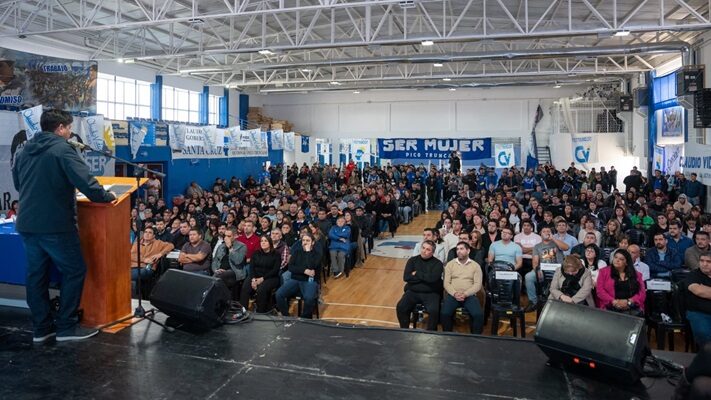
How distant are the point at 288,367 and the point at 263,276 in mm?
3134

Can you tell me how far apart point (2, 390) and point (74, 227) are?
0.92 meters

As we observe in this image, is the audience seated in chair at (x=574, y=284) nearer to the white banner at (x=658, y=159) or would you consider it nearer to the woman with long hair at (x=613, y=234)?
the woman with long hair at (x=613, y=234)

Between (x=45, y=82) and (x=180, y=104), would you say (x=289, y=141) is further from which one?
(x=45, y=82)

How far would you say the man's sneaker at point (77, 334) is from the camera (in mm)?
3072

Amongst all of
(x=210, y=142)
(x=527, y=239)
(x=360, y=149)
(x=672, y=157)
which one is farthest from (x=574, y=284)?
(x=360, y=149)

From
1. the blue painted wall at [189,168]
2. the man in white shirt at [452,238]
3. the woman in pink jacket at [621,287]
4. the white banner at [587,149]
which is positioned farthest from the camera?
the white banner at [587,149]

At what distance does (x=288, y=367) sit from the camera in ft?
9.11

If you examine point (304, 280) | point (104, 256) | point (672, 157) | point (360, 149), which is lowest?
point (304, 280)

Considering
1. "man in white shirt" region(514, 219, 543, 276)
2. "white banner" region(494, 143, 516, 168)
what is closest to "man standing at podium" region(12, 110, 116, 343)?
"man in white shirt" region(514, 219, 543, 276)

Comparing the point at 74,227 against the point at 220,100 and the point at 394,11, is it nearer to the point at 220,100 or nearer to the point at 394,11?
the point at 394,11

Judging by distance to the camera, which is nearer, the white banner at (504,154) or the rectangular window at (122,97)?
the rectangular window at (122,97)

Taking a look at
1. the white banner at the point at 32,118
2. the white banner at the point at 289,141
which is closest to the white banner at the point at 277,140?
the white banner at the point at 289,141

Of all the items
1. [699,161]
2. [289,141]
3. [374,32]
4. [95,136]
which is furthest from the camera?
[289,141]

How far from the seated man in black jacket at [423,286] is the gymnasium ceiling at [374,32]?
4.91m
